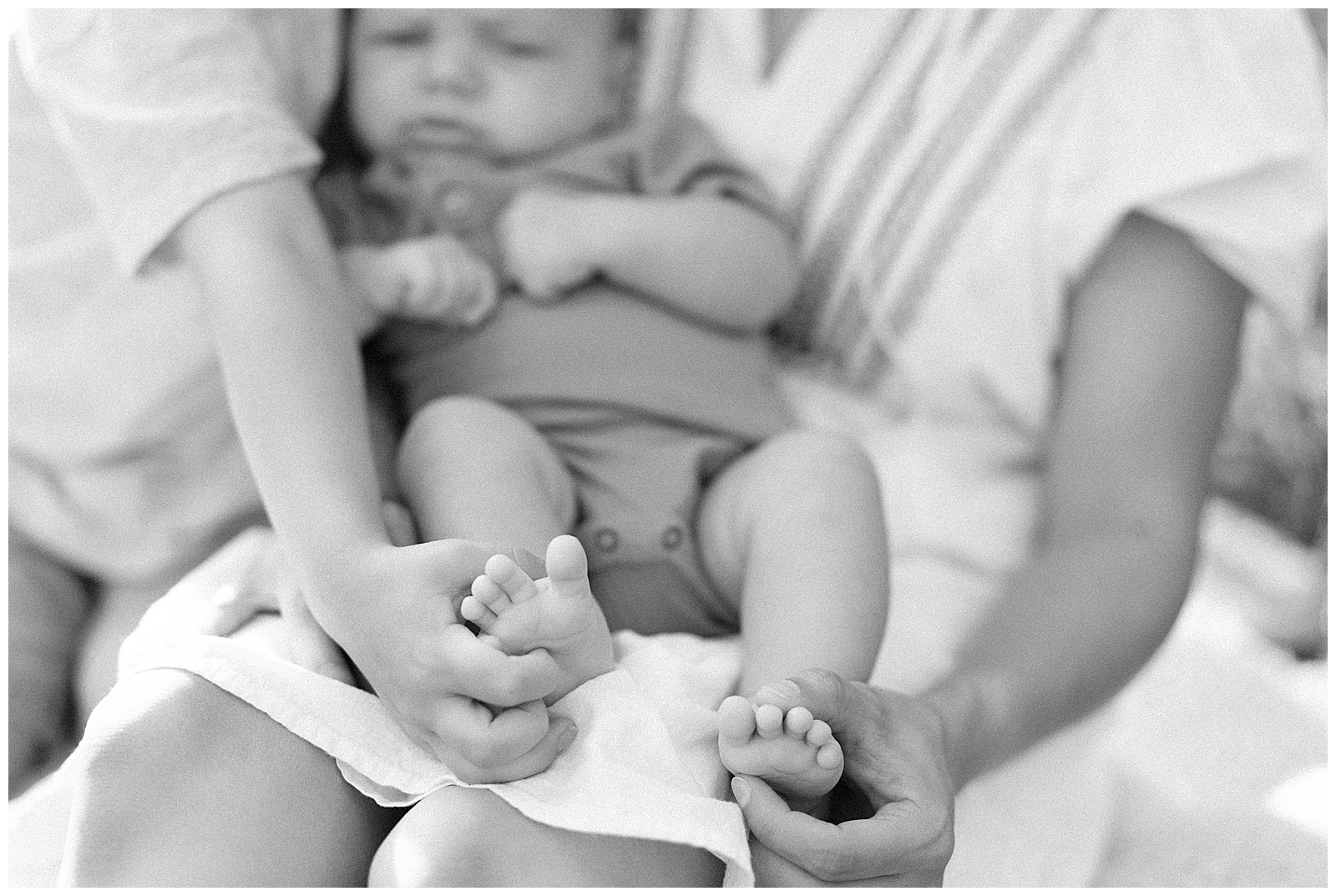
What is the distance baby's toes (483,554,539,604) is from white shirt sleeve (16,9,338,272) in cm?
34

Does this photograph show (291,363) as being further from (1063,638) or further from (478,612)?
(1063,638)

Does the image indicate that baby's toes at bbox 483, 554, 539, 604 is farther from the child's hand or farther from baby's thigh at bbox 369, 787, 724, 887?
the child's hand

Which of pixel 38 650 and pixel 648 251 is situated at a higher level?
pixel 648 251

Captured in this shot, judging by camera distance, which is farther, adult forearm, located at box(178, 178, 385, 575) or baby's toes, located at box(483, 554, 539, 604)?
adult forearm, located at box(178, 178, 385, 575)

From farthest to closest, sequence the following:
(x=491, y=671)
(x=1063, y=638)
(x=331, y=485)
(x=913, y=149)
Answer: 1. (x=913, y=149)
2. (x=1063, y=638)
3. (x=331, y=485)
4. (x=491, y=671)

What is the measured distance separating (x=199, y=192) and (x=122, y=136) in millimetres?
65

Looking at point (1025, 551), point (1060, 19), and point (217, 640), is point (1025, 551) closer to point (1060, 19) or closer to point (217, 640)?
point (1060, 19)

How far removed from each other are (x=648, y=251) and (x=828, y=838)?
44 cm

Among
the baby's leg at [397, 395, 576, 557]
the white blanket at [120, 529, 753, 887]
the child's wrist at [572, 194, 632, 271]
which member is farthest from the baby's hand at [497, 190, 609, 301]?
the white blanket at [120, 529, 753, 887]

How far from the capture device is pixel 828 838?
2.07 feet

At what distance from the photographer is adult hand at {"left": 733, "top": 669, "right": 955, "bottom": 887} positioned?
2.08ft

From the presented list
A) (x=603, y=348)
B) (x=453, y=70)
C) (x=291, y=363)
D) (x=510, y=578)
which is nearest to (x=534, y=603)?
(x=510, y=578)

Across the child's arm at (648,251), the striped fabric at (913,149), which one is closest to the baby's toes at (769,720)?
the child's arm at (648,251)

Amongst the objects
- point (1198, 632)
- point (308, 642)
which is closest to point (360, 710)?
point (308, 642)
